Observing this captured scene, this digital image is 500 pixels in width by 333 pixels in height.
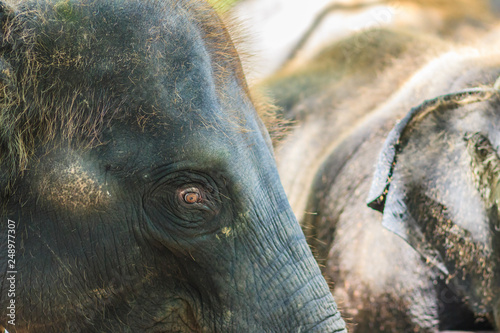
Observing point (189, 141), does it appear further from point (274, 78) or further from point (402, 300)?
point (274, 78)

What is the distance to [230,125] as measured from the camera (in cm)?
200

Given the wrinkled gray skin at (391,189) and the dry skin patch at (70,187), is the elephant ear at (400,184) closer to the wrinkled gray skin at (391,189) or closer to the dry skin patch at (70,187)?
the wrinkled gray skin at (391,189)

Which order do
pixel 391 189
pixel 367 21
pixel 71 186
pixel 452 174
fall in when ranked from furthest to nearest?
pixel 367 21
pixel 452 174
pixel 391 189
pixel 71 186

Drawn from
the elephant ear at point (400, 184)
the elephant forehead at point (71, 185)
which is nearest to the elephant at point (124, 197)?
the elephant forehead at point (71, 185)

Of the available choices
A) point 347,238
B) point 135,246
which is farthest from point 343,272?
point 135,246

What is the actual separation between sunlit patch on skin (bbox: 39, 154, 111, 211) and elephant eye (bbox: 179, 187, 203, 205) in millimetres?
209

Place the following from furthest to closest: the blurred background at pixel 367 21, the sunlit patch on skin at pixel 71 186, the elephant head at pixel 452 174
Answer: the blurred background at pixel 367 21 → the elephant head at pixel 452 174 → the sunlit patch on skin at pixel 71 186

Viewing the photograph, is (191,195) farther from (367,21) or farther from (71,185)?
(367,21)

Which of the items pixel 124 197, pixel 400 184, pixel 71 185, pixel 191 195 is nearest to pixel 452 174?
pixel 400 184

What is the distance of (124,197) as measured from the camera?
193cm

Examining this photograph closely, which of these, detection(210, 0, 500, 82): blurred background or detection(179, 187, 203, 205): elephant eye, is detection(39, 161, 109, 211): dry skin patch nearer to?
detection(179, 187, 203, 205): elephant eye

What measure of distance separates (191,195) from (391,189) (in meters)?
0.88

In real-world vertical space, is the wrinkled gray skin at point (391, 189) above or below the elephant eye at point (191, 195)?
below

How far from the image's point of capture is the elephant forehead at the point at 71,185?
1889 millimetres
